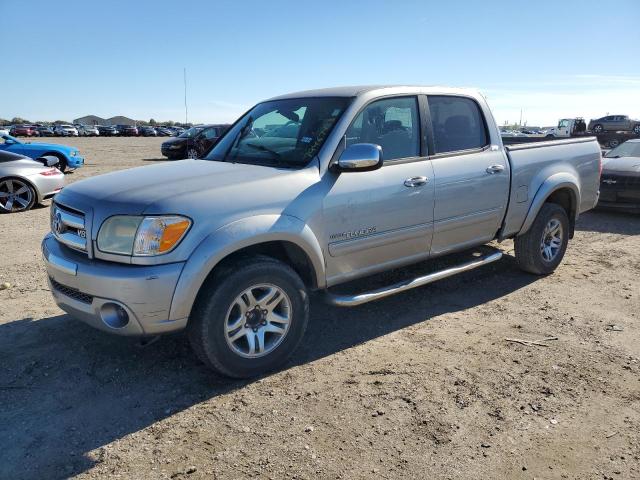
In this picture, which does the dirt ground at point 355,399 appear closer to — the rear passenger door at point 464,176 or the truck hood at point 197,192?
the rear passenger door at point 464,176

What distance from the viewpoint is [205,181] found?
348cm

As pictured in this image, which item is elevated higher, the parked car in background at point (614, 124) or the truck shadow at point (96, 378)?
the parked car in background at point (614, 124)

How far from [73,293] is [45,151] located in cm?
1297

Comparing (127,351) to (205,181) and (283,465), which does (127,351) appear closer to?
(205,181)

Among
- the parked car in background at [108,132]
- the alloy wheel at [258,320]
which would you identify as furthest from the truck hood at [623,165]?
the parked car in background at [108,132]

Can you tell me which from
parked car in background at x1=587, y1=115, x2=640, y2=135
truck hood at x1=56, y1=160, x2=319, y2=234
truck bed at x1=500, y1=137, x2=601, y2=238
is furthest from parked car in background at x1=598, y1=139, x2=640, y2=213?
parked car in background at x1=587, y1=115, x2=640, y2=135

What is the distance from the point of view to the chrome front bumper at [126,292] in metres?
2.99

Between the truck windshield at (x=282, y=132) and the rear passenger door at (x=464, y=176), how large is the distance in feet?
3.35

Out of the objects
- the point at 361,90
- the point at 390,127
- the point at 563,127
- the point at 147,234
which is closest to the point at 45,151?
the point at 361,90

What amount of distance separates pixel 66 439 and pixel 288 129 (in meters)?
2.69

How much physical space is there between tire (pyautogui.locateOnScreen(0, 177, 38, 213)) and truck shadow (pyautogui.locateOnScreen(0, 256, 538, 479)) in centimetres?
609

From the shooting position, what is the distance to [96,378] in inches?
138

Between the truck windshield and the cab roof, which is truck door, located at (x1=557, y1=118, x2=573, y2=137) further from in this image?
the truck windshield

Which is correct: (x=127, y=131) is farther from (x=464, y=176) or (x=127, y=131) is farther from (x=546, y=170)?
(x=464, y=176)
